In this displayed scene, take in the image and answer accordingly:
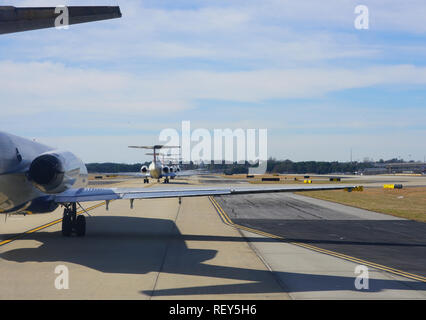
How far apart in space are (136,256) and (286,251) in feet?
17.0

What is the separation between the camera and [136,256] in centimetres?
1405

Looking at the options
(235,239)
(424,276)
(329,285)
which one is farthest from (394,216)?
(329,285)

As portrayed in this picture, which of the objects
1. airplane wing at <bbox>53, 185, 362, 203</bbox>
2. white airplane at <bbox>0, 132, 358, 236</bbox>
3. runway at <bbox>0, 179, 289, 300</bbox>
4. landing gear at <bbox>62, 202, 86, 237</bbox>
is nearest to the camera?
runway at <bbox>0, 179, 289, 300</bbox>

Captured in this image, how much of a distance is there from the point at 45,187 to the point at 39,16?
9140 millimetres

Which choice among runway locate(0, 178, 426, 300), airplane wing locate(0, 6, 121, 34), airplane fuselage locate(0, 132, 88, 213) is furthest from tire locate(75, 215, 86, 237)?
airplane wing locate(0, 6, 121, 34)

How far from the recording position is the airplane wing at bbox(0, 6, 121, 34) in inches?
298

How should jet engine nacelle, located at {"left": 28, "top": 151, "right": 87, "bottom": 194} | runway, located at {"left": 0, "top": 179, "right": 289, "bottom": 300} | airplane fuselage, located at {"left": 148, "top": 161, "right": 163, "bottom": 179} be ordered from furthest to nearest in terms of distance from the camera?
airplane fuselage, located at {"left": 148, "top": 161, "right": 163, "bottom": 179} < jet engine nacelle, located at {"left": 28, "top": 151, "right": 87, "bottom": 194} < runway, located at {"left": 0, "top": 179, "right": 289, "bottom": 300}

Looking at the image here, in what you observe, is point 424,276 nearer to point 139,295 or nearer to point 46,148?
point 139,295

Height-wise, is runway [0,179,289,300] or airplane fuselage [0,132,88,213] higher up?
airplane fuselage [0,132,88,213]

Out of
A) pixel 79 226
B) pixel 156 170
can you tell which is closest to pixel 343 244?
pixel 79 226

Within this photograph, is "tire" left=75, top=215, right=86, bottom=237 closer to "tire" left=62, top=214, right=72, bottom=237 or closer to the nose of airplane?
"tire" left=62, top=214, right=72, bottom=237

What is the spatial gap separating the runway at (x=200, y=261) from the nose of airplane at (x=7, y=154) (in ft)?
9.56

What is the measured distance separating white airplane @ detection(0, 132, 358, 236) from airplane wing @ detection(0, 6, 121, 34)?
678 cm

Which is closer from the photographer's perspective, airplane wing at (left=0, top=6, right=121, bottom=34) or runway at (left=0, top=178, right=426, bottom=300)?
airplane wing at (left=0, top=6, right=121, bottom=34)
